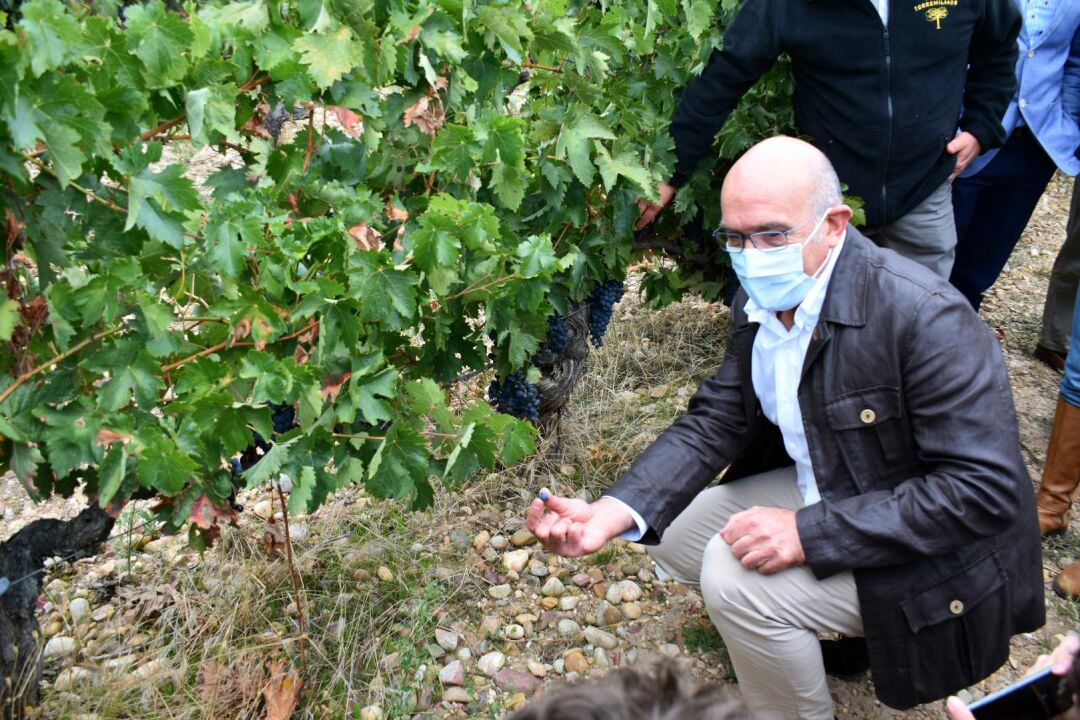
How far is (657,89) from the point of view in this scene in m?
3.08

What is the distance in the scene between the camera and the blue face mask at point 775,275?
2.11m

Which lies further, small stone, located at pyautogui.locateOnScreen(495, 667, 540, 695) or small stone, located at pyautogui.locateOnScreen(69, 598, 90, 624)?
small stone, located at pyautogui.locateOnScreen(69, 598, 90, 624)

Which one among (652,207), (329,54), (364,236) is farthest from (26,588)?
(652,207)

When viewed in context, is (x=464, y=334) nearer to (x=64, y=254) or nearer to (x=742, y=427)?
(x=742, y=427)

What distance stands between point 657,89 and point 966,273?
171 centimetres

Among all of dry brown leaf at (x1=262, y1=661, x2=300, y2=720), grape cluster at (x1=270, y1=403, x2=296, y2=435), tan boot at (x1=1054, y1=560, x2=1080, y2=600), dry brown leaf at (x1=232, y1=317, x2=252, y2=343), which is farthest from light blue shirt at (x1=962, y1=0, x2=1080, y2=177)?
dry brown leaf at (x1=262, y1=661, x2=300, y2=720)

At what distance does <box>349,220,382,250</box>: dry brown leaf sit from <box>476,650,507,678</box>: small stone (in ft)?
4.31

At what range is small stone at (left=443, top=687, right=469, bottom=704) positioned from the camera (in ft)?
8.34

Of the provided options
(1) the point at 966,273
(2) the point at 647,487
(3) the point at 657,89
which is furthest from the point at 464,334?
(1) the point at 966,273

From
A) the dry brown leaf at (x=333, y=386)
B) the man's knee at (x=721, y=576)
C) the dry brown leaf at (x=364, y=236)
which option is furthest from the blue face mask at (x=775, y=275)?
the dry brown leaf at (x=333, y=386)

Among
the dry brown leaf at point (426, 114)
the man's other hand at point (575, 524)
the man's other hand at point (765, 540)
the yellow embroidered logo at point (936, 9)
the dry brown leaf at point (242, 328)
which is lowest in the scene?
the man's other hand at point (575, 524)

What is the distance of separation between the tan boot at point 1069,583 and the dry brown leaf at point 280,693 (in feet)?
7.48

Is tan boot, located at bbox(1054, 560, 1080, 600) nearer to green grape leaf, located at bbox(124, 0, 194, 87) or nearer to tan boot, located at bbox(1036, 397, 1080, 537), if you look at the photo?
tan boot, located at bbox(1036, 397, 1080, 537)

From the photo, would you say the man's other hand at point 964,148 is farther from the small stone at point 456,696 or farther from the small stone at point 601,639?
the small stone at point 456,696
